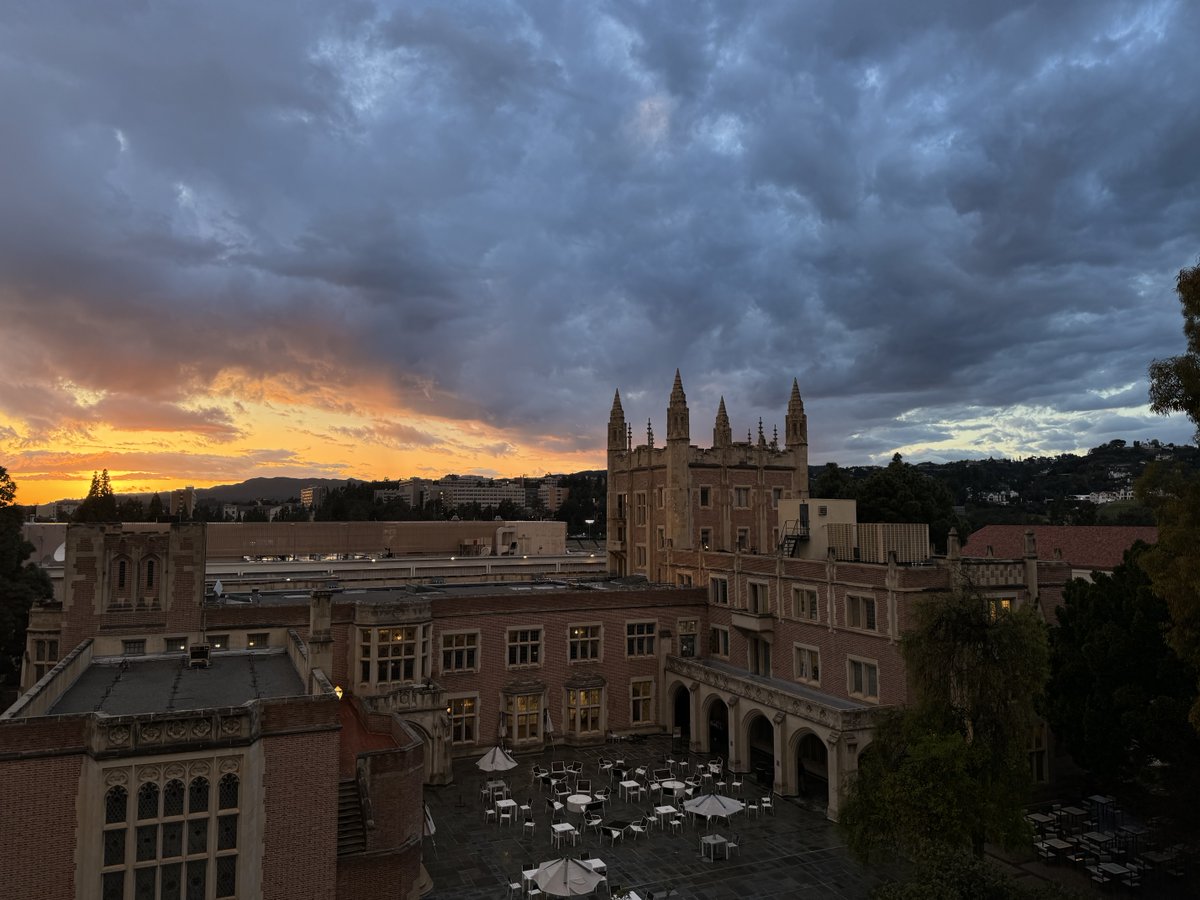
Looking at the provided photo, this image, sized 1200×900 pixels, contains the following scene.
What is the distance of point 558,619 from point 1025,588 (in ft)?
76.4

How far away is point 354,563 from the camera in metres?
70.6

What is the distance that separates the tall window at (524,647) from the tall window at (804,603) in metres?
13.9

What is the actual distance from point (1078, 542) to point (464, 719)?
50076mm

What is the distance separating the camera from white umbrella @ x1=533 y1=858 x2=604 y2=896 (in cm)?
2164

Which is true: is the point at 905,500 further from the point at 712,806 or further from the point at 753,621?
the point at 712,806

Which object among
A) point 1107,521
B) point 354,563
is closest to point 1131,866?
point 354,563

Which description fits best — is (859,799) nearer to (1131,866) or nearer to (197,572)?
(1131,866)

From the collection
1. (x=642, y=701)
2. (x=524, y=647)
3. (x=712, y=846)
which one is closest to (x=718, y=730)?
(x=642, y=701)

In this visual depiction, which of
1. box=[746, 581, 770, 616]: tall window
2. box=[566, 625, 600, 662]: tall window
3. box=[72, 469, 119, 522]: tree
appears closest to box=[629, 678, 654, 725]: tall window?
box=[566, 625, 600, 662]: tall window

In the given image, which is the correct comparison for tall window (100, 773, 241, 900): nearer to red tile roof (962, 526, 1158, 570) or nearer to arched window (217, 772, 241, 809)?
arched window (217, 772, 241, 809)

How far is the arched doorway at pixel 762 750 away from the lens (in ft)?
116

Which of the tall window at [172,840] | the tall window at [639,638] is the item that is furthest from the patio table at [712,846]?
the tall window at [639,638]

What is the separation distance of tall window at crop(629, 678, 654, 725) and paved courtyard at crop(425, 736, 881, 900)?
10830mm

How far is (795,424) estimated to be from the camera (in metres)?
57.7
